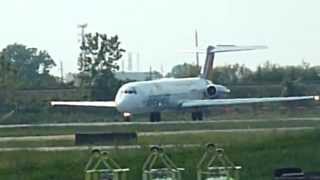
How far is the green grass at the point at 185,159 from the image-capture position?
74.2ft

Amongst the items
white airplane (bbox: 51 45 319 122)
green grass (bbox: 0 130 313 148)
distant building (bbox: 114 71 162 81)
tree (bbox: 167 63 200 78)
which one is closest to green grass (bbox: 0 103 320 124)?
white airplane (bbox: 51 45 319 122)

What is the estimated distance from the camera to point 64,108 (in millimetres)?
74375

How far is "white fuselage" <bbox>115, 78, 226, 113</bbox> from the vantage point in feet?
211

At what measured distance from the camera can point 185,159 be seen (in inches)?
999

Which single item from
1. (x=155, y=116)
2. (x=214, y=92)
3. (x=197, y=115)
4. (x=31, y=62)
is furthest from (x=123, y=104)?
(x=31, y=62)

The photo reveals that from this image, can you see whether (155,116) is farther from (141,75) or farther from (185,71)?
(141,75)

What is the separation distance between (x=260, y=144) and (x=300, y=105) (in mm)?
50907

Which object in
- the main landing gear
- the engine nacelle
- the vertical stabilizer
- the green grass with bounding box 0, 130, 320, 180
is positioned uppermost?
the vertical stabilizer

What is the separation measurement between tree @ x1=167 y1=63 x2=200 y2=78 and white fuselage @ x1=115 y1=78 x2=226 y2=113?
40119 mm

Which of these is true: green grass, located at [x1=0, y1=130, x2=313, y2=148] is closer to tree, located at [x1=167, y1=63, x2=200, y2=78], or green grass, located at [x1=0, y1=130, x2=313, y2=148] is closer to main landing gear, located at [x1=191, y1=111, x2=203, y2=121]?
main landing gear, located at [x1=191, y1=111, x2=203, y2=121]

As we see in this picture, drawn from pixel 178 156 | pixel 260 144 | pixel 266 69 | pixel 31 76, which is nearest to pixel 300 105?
pixel 266 69

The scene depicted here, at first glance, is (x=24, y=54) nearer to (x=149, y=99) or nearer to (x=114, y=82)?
(x=114, y=82)

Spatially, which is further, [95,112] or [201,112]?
[95,112]

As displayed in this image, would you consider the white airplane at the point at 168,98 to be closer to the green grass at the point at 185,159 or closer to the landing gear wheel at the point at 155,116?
the landing gear wheel at the point at 155,116
